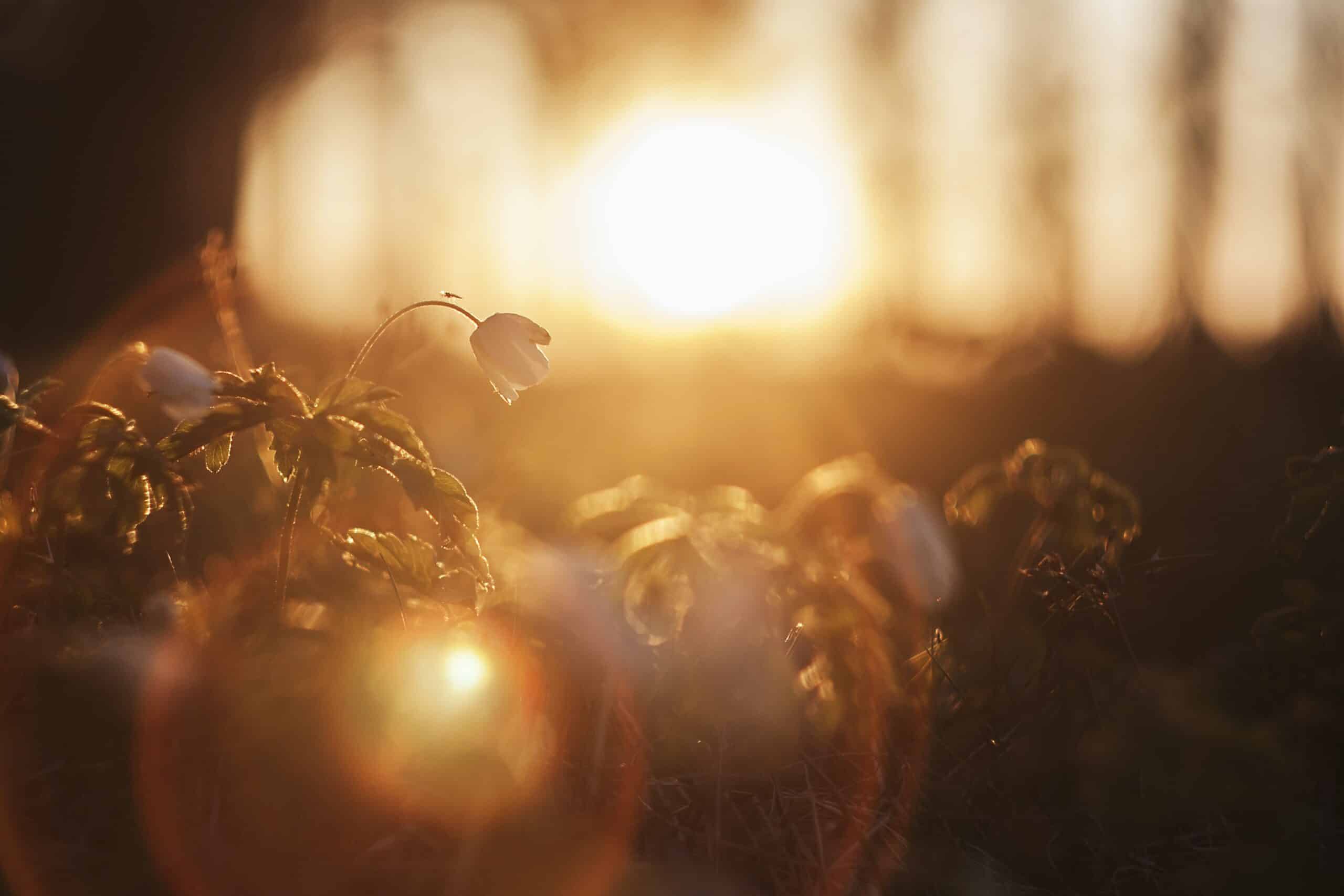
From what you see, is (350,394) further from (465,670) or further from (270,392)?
(465,670)

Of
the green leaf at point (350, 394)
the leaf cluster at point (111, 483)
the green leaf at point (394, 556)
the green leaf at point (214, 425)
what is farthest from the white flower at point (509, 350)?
the leaf cluster at point (111, 483)

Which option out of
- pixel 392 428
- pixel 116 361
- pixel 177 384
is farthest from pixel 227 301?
pixel 392 428

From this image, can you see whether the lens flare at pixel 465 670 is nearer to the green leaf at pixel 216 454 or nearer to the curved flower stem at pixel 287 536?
the curved flower stem at pixel 287 536

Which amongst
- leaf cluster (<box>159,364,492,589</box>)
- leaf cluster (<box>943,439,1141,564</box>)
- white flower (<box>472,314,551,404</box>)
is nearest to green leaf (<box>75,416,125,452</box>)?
leaf cluster (<box>159,364,492,589</box>)

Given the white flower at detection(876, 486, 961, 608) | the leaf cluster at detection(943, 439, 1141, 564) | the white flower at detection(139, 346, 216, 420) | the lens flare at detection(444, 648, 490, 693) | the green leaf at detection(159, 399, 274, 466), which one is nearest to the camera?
the green leaf at detection(159, 399, 274, 466)

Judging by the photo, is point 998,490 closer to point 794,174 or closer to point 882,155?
point 794,174

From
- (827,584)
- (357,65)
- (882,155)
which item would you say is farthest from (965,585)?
(882,155)

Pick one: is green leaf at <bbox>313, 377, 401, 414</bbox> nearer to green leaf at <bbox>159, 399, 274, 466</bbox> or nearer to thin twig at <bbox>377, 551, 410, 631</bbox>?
green leaf at <bbox>159, 399, 274, 466</bbox>
